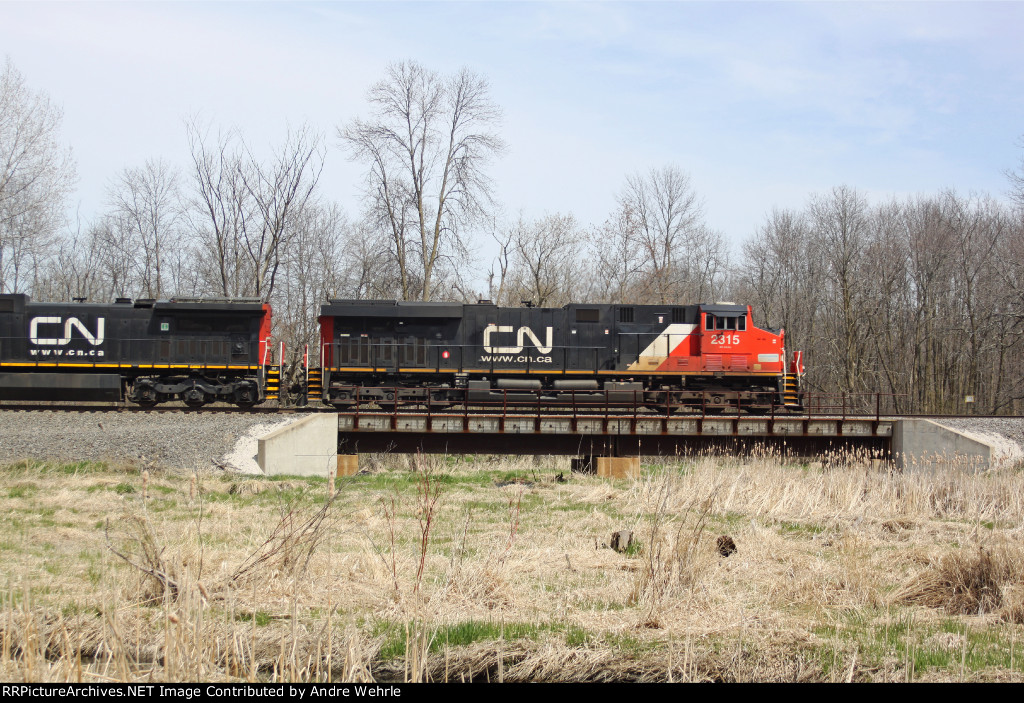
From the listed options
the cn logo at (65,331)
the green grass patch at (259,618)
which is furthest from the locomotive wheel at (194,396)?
the green grass patch at (259,618)

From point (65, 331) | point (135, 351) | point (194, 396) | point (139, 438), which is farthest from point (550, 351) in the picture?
point (65, 331)

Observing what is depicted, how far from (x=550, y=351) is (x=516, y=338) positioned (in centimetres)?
123

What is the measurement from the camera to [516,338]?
24.7 m

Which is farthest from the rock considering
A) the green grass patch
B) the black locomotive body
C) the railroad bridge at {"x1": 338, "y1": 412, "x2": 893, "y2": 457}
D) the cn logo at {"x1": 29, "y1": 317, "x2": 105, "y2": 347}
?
the cn logo at {"x1": 29, "y1": 317, "x2": 105, "y2": 347}

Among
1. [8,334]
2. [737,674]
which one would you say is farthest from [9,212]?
[737,674]

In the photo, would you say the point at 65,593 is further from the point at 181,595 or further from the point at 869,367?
the point at 869,367

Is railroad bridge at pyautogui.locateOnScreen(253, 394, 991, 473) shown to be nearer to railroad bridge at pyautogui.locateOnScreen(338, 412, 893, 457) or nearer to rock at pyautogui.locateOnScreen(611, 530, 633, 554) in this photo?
railroad bridge at pyautogui.locateOnScreen(338, 412, 893, 457)

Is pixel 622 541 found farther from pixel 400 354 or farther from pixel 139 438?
pixel 400 354

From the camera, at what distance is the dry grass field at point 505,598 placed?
5.82m

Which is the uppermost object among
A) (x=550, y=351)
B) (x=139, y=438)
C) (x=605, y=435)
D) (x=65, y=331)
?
(x=65, y=331)

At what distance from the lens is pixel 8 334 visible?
23344 mm

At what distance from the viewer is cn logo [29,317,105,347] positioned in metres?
23.5

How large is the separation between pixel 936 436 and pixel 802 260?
120 ft

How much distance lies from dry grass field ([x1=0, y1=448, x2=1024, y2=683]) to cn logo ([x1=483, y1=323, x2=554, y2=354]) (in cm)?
1257
